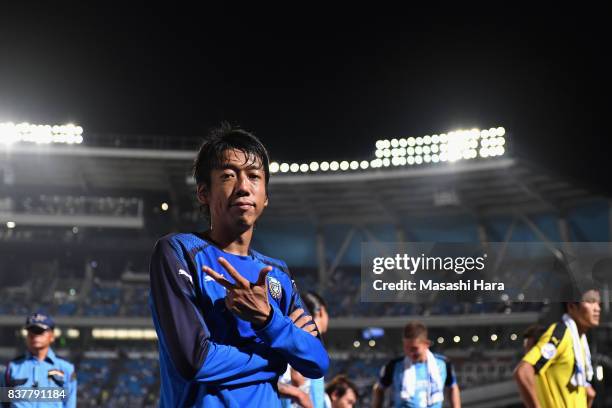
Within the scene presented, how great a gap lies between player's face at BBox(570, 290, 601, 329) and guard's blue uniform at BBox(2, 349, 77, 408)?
17.4 ft

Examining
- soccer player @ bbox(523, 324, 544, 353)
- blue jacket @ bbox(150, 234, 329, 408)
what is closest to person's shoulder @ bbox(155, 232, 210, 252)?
blue jacket @ bbox(150, 234, 329, 408)

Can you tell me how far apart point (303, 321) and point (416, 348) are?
6.03 meters

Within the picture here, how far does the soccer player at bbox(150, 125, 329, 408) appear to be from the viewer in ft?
7.41

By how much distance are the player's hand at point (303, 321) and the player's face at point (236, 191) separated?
347 millimetres

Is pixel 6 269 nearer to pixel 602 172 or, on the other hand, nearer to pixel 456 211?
pixel 456 211

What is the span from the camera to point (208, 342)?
2277 millimetres

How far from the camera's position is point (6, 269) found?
41188 millimetres

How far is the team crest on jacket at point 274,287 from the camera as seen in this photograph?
8.54 ft

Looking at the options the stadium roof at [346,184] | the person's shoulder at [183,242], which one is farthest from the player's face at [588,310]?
the stadium roof at [346,184]

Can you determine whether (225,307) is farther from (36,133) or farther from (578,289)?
(36,133)

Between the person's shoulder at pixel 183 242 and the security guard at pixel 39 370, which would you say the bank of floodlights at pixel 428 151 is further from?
the person's shoulder at pixel 183 242

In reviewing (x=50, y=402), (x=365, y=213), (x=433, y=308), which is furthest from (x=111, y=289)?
(x=50, y=402)

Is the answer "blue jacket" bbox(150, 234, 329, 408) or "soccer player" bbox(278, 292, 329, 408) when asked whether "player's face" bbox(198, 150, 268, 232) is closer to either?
"blue jacket" bbox(150, 234, 329, 408)

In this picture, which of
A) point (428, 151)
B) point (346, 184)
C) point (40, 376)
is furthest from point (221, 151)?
point (346, 184)
